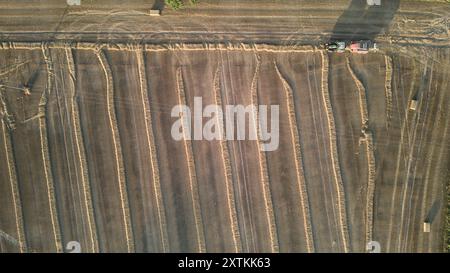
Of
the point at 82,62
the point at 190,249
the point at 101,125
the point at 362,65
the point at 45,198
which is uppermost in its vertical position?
the point at 82,62

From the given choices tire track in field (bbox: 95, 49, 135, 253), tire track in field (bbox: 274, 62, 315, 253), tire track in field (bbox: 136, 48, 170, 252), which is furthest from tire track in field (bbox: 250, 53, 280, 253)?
tire track in field (bbox: 95, 49, 135, 253)

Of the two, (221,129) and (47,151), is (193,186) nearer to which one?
(221,129)

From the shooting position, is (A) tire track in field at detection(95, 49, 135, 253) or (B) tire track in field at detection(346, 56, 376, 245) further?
(B) tire track in field at detection(346, 56, 376, 245)

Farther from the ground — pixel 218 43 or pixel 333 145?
pixel 218 43

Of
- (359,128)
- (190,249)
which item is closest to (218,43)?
(359,128)

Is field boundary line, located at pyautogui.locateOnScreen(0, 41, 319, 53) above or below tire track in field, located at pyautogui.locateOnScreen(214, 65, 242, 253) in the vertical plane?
above

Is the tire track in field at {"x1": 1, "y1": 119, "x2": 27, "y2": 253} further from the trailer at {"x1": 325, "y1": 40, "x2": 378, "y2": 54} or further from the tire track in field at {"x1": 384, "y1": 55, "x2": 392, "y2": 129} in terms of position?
the tire track in field at {"x1": 384, "y1": 55, "x2": 392, "y2": 129}
